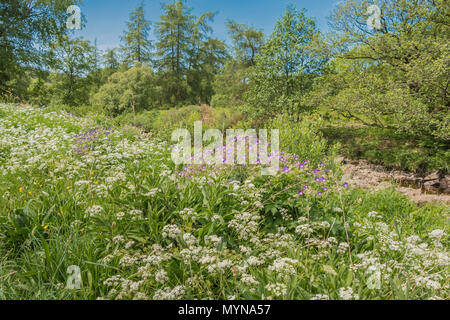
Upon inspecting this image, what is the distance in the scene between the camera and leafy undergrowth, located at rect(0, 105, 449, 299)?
1476mm

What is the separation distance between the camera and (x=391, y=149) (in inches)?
351

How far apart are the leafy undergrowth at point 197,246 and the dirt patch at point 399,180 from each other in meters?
4.24

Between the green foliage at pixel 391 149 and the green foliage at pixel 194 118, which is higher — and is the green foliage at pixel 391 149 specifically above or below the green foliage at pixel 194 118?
below

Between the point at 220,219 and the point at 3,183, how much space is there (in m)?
3.13

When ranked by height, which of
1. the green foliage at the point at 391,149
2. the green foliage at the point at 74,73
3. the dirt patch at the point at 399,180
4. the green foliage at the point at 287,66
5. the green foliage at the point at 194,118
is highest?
the green foliage at the point at 74,73

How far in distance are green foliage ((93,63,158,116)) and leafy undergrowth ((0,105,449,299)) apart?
566 inches

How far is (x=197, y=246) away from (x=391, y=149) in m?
9.91

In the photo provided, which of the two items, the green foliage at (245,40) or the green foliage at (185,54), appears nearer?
the green foliage at (245,40)

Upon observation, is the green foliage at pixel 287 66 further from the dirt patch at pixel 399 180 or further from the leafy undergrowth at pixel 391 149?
the dirt patch at pixel 399 180

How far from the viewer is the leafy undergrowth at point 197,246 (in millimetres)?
1476

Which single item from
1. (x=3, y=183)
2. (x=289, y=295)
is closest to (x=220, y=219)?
(x=289, y=295)

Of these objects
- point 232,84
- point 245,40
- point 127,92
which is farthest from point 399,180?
point 127,92

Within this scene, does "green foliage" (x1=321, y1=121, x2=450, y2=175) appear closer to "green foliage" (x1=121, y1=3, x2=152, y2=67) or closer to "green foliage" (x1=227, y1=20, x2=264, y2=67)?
"green foliage" (x1=227, y1=20, x2=264, y2=67)
